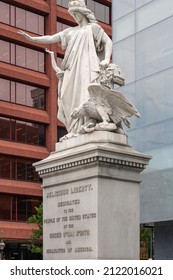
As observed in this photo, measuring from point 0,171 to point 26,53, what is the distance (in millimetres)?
12159

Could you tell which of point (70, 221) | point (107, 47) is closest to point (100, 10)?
point (107, 47)

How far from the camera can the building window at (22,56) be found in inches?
2511

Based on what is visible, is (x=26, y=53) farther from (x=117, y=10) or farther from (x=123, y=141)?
(x=123, y=141)

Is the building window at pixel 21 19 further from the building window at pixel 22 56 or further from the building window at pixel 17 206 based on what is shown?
the building window at pixel 17 206

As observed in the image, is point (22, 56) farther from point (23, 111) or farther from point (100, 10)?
point (100, 10)

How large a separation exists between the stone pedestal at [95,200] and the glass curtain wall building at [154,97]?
13.8m

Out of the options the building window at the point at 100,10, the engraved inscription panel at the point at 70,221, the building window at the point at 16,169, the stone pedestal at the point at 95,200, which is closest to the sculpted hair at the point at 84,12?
the stone pedestal at the point at 95,200

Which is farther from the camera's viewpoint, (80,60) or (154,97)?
(154,97)

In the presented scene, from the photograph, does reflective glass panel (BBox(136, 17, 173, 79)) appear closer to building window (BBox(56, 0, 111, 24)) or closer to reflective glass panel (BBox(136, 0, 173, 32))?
reflective glass panel (BBox(136, 0, 173, 32))

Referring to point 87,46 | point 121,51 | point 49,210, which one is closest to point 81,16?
point 87,46

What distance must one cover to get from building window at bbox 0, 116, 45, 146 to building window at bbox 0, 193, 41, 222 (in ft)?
18.1

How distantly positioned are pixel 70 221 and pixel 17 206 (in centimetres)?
4944

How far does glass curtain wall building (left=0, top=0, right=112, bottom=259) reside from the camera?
205 ft

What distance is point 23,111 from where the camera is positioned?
64250 millimetres
